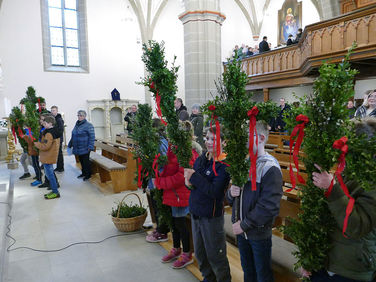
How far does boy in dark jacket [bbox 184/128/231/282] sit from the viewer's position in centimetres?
232

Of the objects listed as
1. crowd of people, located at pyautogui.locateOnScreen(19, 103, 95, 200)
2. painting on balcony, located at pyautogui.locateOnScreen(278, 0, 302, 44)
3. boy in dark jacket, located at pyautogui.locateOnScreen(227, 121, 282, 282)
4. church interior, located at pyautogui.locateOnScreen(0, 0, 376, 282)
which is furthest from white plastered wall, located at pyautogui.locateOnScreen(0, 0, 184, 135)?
boy in dark jacket, located at pyautogui.locateOnScreen(227, 121, 282, 282)

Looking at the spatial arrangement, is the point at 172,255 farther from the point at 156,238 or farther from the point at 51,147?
the point at 51,147

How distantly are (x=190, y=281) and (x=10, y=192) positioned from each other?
493 cm

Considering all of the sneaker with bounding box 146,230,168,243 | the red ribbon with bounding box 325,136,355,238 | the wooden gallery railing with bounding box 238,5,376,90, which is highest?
the wooden gallery railing with bounding box 238,5,376,90

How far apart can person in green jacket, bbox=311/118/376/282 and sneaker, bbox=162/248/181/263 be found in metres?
1.95

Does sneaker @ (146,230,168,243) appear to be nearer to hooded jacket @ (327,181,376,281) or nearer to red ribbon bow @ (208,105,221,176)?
red ribbon bow @ (208,105,221,176)

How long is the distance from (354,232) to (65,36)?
15.3m

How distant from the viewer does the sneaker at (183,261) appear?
121 inches

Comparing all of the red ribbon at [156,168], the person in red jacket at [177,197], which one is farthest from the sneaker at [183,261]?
the red ribbon at [156,168]

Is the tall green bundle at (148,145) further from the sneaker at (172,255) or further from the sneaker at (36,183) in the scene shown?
the sneaker at (36,183)

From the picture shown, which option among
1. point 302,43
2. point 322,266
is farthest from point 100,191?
point 302,43

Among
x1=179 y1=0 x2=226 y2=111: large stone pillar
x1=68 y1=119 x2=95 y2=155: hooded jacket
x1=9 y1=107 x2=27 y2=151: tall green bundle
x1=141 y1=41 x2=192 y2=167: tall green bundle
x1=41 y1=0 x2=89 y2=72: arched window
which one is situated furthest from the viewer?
x1=41 y1=0 x2=89 y2=72: arched window

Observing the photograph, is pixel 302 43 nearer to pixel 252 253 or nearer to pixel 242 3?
pixel 252 253

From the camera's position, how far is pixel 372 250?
149 centimetres
